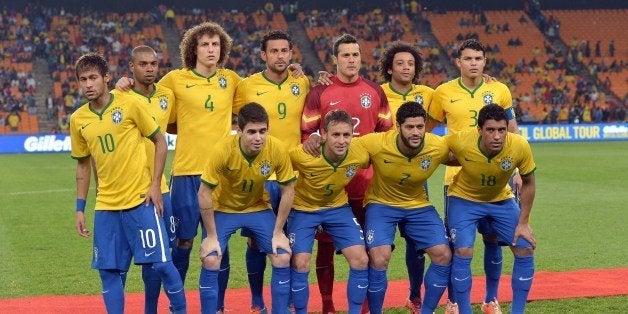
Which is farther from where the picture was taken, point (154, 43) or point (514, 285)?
point (154, 43)

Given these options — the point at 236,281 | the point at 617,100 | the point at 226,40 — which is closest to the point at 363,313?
the point at 236,281

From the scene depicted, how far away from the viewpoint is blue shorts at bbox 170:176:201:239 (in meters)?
7.77

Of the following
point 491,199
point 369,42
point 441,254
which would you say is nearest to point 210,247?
point 441,254

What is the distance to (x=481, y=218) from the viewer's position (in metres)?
7.78

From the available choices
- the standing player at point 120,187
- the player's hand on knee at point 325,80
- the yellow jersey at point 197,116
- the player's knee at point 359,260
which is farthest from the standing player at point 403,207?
the standing player at point 120,187

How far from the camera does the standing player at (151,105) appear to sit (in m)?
7.50

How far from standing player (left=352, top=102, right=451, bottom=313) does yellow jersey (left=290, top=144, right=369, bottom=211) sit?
148mm

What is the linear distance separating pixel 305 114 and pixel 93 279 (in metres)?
3.61

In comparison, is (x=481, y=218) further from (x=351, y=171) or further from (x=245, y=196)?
(x=245, y=196)

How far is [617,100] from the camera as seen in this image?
133ft

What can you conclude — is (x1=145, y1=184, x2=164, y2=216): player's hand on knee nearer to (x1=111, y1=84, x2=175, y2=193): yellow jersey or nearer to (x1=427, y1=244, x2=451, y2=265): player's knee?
(x1=111, y1=84, x2=175, y2=193): yellow jersey

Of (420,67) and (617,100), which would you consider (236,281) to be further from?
(617,100)

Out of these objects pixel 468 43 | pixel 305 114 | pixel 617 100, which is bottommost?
pixel 617 100

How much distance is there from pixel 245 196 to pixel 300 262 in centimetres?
69
